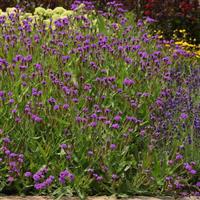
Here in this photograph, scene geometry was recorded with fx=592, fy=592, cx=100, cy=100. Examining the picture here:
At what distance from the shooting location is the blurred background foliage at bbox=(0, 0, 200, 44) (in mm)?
A: 11195

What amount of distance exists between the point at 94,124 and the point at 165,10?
22.4 feet

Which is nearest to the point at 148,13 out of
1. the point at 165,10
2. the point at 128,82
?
the point at 165,10

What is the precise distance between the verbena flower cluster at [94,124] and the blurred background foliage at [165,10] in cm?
510

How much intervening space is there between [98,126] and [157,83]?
51.8 inches

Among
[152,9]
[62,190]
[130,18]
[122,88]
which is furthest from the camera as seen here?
[152,9]

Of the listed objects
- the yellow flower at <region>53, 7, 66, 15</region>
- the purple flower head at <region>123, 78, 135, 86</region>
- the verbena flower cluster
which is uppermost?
the yellow flower at <region>53, 7, 66, 15</region>

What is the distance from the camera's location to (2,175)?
4648mm

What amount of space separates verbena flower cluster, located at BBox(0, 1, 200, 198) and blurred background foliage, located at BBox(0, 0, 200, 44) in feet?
16.7

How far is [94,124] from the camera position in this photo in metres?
4.70

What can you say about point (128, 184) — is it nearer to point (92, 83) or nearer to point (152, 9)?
point (92, 83)

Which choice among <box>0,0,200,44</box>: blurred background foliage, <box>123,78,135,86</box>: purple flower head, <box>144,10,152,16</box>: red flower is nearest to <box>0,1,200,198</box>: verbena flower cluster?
<box>123,78,135,86</box>: purple flower head

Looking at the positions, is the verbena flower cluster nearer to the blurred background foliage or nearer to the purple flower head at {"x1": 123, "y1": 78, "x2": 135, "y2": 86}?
the purple flower head at {"x1": 123, "y1": 78, "x2": 135, "y2": 86}

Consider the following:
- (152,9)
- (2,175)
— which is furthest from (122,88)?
(152,9)

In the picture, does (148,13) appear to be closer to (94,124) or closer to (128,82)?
(128,82)
